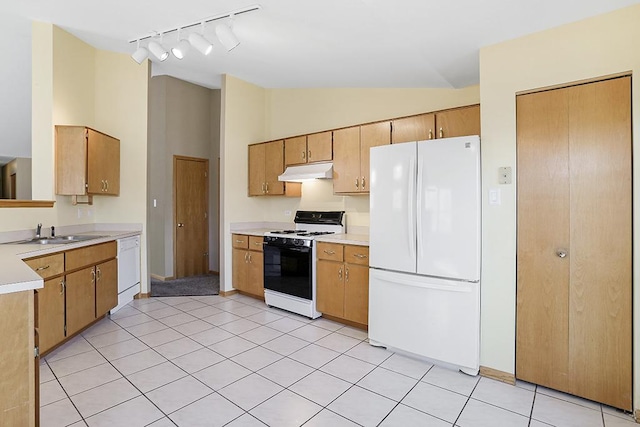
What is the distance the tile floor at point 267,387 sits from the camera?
2002 mm

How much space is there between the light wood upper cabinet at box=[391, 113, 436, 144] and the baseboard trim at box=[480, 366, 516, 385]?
6.71ft

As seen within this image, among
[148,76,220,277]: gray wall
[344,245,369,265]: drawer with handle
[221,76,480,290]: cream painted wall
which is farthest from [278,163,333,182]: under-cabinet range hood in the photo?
[148,76,220,277]: gray wall

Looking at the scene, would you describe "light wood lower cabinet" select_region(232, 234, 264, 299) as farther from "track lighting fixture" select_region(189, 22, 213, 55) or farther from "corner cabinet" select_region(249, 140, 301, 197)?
"track lighting fixture" select_region(189, 22, 213, 55)

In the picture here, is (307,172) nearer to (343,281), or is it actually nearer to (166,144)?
(343,281)

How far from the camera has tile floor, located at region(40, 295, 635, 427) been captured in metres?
2.00

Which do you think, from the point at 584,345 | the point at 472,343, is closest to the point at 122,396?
the point at 472,343

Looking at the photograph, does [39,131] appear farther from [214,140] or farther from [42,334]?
[214,140]

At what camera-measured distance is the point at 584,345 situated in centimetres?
220

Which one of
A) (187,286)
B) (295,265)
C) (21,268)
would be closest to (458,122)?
(295,265)

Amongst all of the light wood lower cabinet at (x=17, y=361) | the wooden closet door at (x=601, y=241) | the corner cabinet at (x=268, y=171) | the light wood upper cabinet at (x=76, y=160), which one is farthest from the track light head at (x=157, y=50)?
the wooden closet door at (x=601, y=241)

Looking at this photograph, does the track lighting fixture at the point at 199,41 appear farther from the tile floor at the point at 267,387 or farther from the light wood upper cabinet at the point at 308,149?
the tile floor at the point at 267,387

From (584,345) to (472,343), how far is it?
674mm

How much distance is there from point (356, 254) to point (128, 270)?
9.02 ft

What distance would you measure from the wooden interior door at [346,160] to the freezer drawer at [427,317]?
3.93 feet
